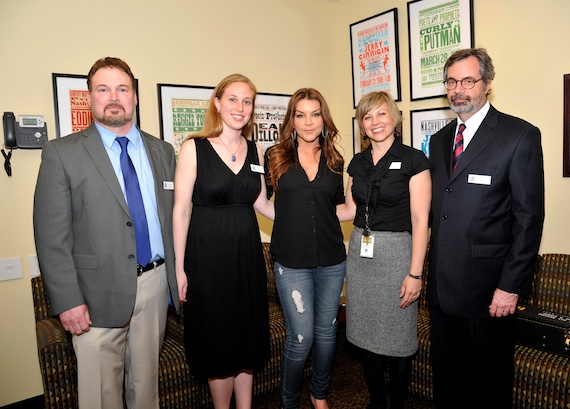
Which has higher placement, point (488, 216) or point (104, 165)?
point (104, 165)

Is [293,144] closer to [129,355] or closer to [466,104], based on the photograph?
[466,104]

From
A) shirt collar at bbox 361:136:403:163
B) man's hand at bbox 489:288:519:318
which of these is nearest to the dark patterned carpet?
man's hand at bbox 489:288:519:318

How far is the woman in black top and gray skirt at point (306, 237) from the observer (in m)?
2.39

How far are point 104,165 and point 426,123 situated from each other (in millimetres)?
2705

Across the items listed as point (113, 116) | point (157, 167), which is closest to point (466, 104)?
point (157, 167)

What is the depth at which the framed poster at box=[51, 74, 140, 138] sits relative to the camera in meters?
3.09

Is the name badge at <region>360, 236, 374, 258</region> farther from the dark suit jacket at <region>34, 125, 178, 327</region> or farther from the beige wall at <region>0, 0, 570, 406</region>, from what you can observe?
the beige wall at <region>0, 0, 570, 406</region>

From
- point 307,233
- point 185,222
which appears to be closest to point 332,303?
point 307,233

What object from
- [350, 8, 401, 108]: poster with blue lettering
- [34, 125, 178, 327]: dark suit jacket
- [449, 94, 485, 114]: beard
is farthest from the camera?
[350, 8, 401, 108]: poster with blue lettering

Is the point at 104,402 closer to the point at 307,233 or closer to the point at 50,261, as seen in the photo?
the point at 50,261

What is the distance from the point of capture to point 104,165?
2.00 m

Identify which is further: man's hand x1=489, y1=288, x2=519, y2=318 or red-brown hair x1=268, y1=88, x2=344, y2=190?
red-brown hair x1=268, y1=88, x2=344, y2=190

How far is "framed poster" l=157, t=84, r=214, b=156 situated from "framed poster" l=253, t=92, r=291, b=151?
50 centimetres

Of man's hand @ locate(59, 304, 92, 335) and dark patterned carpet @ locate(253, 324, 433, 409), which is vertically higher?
man's hand @ locate(59, 304, 92, 335)
